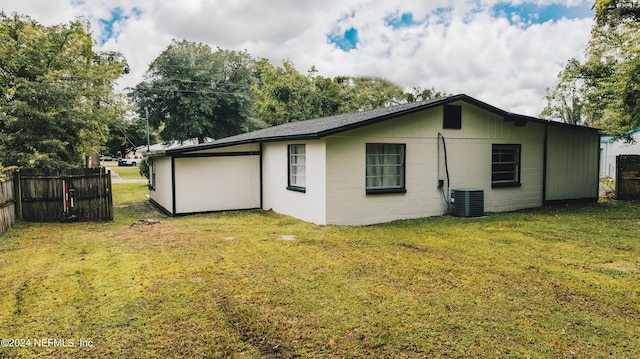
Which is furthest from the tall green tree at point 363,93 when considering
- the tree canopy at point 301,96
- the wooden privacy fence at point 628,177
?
the wooden privacy fence at point 628,177

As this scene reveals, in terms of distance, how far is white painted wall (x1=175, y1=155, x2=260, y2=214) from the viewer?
1155 centimetres

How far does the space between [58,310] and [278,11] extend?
1310 centimetres

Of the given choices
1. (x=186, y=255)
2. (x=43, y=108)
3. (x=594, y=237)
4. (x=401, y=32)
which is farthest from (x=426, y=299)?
(x=401, y=32)

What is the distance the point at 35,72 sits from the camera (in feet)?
37.5

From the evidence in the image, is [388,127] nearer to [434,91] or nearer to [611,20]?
[611,20]

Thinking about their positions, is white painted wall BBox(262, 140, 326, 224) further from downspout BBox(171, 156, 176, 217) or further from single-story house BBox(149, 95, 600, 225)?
downspout BBox(171, 156, 176, 217)

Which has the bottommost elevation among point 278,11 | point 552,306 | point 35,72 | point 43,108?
point 552,306

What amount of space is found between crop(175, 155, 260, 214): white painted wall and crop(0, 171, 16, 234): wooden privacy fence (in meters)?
3.81

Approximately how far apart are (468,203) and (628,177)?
26.5ft

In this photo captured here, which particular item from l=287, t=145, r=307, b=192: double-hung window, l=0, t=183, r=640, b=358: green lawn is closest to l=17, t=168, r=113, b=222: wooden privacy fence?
l=0, t=183, r=640, b=358: green lawn

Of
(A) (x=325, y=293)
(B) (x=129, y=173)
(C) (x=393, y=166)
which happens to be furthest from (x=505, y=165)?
(B) (x=129, y=173)

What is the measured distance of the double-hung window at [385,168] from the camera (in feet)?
32.2

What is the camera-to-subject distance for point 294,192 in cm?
1055

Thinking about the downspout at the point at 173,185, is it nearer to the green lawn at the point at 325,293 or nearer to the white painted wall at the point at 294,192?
the white painted wall at the point at 294,192
